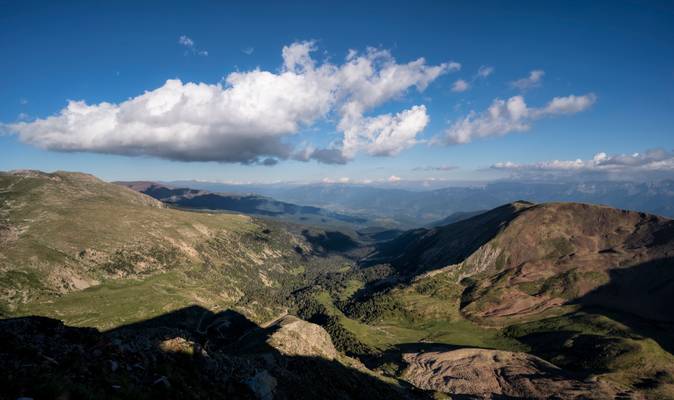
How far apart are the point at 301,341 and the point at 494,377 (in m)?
86.8

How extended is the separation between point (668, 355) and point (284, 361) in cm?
19434

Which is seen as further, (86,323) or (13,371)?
(86,323)

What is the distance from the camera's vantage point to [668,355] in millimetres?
163625

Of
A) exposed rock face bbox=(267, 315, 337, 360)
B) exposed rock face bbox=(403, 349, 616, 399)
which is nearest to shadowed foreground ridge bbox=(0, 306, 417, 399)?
exposed rock face bbox=(267, 315, 337, 360)

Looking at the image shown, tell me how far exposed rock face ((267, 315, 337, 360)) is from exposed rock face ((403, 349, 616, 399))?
48536 mm

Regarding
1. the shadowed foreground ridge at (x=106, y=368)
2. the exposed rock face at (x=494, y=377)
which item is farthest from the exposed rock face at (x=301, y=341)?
the shadowed foreground ridge at (x=106, y=368)

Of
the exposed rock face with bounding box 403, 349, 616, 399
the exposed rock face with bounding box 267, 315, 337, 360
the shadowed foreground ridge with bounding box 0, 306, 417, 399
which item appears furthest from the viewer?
the exposed rock face with bounding box 403, 349, 616, 399

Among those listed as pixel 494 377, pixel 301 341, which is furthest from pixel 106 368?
pixel 494 377

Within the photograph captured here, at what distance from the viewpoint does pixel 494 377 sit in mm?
144375

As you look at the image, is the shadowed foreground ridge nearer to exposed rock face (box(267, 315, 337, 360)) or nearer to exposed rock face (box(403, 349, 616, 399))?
exposed rock face (box(267, 315, 337, 360))

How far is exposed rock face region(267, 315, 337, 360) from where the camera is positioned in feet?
390

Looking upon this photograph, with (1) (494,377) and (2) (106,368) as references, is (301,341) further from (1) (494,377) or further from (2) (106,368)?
(2) (106,368)

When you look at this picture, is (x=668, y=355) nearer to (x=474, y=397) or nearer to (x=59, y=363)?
(x=474, y=397)

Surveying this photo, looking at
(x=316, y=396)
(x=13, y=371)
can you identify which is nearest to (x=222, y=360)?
(x=316, y=396)
